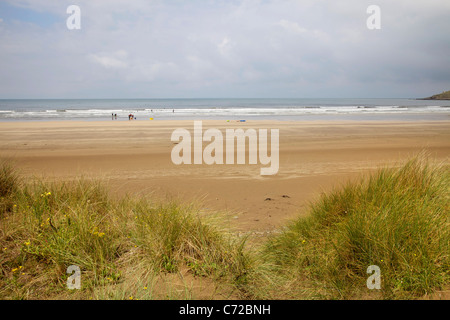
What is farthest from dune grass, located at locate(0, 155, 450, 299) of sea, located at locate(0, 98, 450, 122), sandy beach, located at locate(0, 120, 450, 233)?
sea, located at locate(0, 98, 450, 122)

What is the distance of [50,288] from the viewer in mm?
3121

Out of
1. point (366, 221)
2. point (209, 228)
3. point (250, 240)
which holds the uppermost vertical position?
point (366, 221)

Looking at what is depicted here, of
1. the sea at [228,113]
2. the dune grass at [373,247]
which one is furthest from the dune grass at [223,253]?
the sea at [228,113]

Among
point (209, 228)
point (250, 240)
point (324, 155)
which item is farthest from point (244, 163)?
point (209, 228)

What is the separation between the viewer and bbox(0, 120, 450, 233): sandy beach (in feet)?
23.4

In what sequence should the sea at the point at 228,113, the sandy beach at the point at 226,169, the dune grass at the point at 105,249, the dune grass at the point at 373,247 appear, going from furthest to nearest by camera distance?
1. the sea at the point at 228,113
2. the sandy beach at the point at 226,169
3. the dune grass at the point at 105,249
4. the dune grass at the point at 373,247

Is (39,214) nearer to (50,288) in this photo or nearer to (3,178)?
(50,288)

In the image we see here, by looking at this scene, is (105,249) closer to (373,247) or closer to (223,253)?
(223,253)

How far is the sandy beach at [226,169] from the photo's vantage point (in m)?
7.14

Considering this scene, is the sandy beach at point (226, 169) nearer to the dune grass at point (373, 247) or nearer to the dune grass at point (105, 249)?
the dune grass at point (105, 249)

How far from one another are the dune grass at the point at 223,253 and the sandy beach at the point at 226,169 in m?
1.04

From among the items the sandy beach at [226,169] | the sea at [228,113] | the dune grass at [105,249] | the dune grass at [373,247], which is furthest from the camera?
the sea at [228,113]

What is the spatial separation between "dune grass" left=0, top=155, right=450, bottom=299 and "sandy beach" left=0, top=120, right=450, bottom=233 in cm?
104

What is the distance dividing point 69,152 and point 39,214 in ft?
34.1
